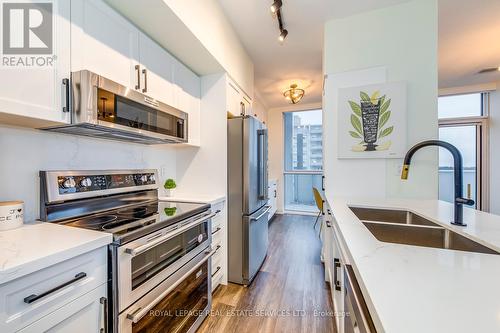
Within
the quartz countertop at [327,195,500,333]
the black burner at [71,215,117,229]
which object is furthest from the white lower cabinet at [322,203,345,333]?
the black burner at [71,215,117,229]

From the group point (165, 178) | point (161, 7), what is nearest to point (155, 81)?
point (161, 7)

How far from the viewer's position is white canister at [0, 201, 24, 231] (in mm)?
951

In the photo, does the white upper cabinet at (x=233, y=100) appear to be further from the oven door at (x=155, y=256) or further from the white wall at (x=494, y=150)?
the white wall at (x=494, y=150)

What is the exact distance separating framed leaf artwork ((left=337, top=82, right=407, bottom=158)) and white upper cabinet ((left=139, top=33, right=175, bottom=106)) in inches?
63.3

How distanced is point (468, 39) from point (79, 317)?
4377 mm

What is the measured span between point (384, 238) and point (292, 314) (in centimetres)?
100

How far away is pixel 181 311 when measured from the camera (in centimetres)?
135

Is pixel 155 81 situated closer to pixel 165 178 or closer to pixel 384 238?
pixel 165 178

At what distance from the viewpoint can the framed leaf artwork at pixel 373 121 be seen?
1932 millimetres

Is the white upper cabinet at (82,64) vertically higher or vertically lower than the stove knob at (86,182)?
higher

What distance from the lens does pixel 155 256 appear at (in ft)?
3.85

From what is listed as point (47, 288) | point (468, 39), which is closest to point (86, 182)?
point (47, 288)

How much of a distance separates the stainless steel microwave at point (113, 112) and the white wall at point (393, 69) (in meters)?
1.59

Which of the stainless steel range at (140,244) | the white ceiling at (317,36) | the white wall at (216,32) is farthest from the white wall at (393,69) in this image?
the stainless steel range at (140,244)
